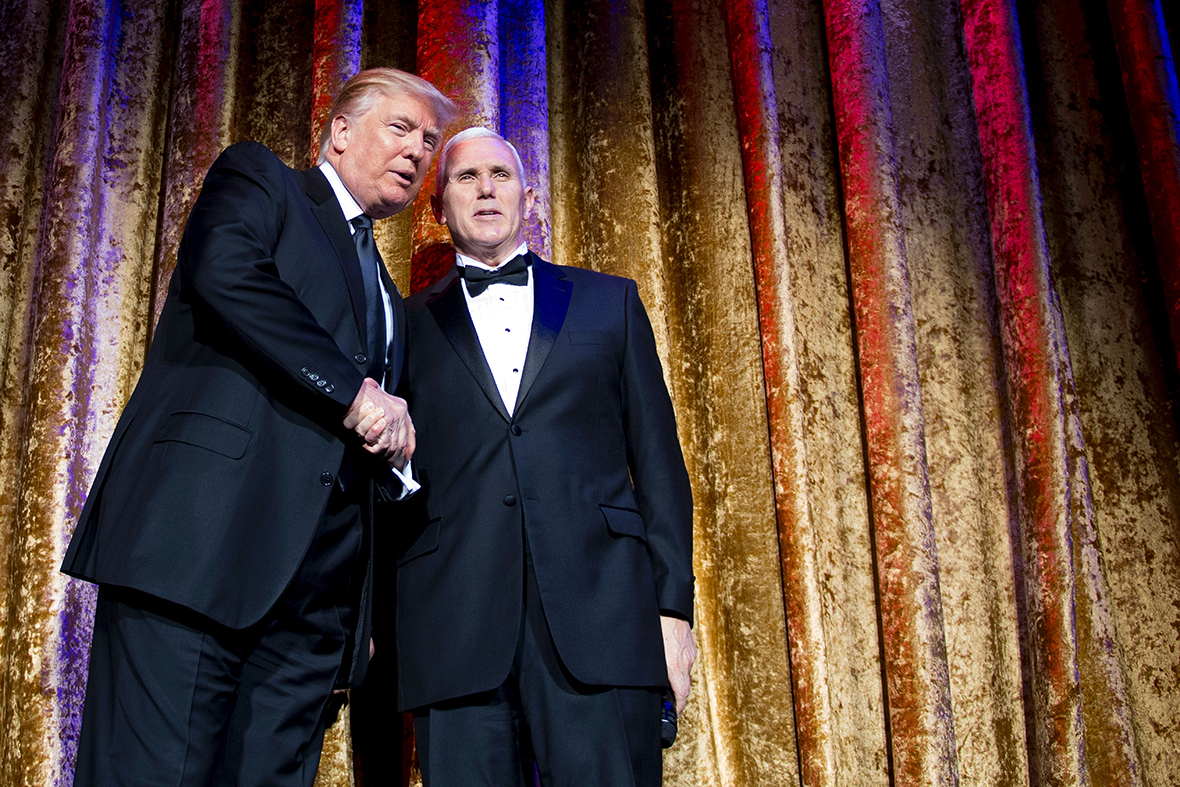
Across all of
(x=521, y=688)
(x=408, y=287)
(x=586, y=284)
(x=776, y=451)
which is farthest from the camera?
(x=408, y=287)

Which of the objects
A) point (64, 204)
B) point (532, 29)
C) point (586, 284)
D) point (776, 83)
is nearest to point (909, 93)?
point (776, 83)

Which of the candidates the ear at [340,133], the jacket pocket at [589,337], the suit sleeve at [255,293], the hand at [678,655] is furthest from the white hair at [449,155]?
the hand at [678,655]

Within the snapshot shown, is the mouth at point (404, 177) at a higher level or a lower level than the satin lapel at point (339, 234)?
higher

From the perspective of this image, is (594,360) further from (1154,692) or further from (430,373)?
(1154,692)

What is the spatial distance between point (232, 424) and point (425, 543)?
0.36m

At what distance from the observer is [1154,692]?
72.4 inches

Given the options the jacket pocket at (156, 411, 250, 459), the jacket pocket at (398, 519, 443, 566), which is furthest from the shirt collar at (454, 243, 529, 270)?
the jacket pocket at (156, 411, 250, 459)

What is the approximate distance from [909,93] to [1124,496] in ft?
3.46

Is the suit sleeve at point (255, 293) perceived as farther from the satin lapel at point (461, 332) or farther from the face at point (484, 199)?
the face at point (484, 199)

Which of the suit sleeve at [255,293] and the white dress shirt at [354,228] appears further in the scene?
the white dress shirt at [354,228]

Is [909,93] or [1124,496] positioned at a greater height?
[909,93]

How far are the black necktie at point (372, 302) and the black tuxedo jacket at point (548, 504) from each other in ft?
0.47

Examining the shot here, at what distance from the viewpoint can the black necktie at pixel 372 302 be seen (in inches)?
49.0

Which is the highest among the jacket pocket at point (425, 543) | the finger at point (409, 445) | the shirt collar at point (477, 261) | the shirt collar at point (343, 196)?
the shirt collar at point (343, 196)
